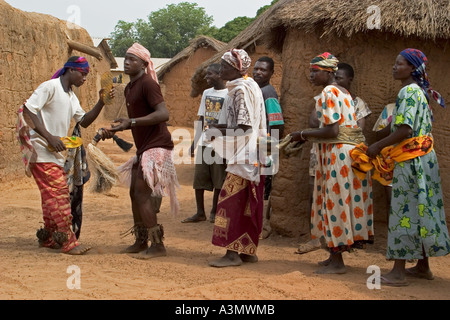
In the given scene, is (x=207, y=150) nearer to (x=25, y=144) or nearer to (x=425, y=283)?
(x=25, y=144)

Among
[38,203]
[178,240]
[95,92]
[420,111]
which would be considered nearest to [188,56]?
[95,92]

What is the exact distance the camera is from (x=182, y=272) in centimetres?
467

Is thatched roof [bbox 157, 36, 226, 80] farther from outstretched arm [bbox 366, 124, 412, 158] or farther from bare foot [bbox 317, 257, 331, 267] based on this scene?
outstretched arm [bbox 366, 124, 412, 158]

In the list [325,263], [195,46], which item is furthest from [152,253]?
[195,46]

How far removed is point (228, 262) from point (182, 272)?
18.0 inches

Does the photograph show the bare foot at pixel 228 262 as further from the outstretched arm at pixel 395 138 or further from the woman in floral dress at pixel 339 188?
the outstretched arm at pixel 395 138

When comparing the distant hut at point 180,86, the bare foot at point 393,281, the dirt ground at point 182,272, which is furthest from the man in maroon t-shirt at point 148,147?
the distant hut at point 180,86

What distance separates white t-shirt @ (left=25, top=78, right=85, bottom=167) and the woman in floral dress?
7.08 feet

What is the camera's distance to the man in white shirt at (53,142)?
5.08 m

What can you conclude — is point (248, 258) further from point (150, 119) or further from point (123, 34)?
point (123, 34)

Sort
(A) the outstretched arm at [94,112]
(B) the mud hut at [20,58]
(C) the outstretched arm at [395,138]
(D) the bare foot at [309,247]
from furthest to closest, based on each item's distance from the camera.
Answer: (B) the mud hut at [20,58] < (D) the bare foot at [309,247] < (A) the outstretched arm at [94,112] < (C) the outstretched arm at [395,138]

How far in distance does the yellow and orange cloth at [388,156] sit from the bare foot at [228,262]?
4.18ft

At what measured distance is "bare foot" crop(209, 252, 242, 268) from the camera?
490cm
